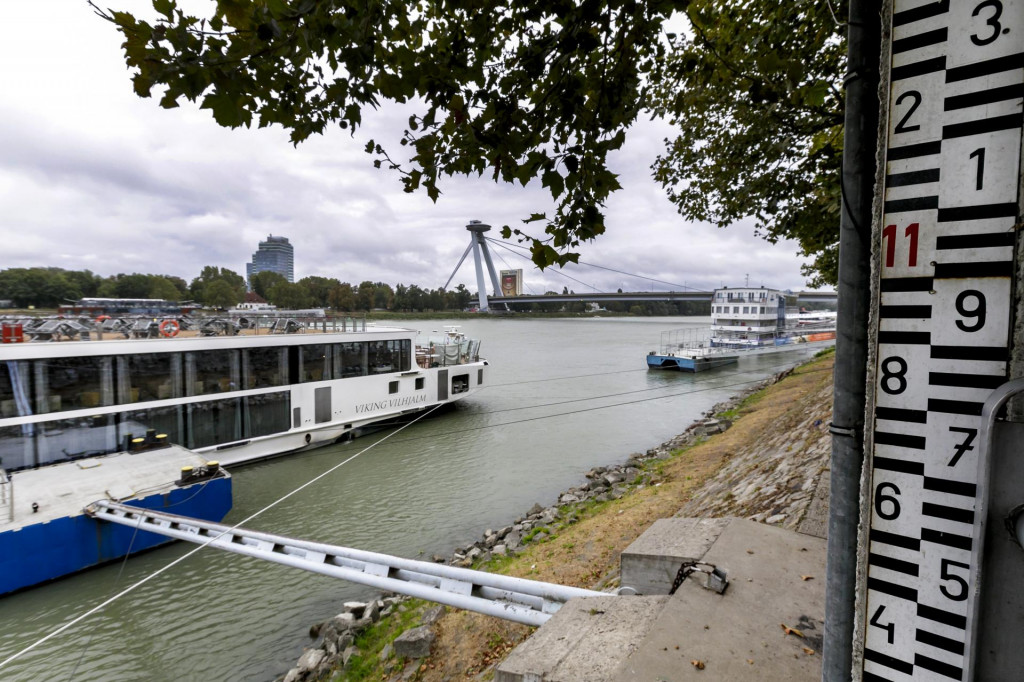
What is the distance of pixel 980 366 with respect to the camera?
3.81ft

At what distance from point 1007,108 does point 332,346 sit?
16.8 meters

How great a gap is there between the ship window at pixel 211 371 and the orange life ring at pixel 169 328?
1032mm

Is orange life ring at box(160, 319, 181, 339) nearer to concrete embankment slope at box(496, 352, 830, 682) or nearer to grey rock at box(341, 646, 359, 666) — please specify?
grey rock at box(341, 646, 359, 666)

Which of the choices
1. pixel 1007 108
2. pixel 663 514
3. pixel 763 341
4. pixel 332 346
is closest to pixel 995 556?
pixel 1007 108

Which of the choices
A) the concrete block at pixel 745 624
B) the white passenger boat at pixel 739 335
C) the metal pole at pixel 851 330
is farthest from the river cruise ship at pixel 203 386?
the white passenger boat at pixel 739 335


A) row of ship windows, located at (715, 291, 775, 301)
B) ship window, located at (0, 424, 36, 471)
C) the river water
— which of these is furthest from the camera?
row of ship windows, located at (715, 291, 775, 301)

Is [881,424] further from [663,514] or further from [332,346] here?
[332,346]

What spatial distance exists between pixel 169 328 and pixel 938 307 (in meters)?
16.1

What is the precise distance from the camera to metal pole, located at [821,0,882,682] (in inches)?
50.3

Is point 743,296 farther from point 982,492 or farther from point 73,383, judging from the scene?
point 982,492

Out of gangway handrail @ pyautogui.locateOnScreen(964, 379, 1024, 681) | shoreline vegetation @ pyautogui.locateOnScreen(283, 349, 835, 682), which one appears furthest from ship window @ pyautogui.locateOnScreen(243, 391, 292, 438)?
gangway handrail @ pyautogui.locateOnScreen(964, 379, 1024, 681)

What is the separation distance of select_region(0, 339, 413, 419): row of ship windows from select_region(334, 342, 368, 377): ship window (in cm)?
3

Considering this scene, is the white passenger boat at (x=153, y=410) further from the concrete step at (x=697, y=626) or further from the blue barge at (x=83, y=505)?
the concrete step at (x=697, y=626)

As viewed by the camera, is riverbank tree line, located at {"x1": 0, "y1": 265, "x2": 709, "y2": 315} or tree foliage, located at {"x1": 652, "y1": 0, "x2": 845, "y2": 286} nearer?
tree foliage, located at {"x1": 652, "y1": 0, "x2": 845, "y2": 286}
